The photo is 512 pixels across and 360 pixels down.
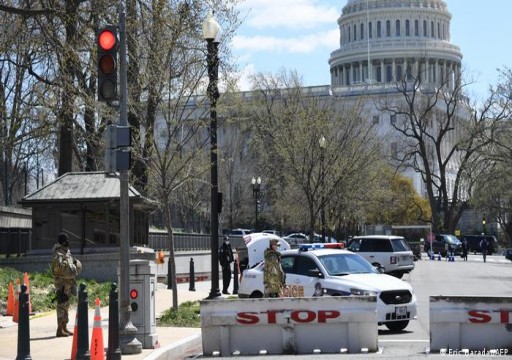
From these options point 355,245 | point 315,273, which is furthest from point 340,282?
point 355,245

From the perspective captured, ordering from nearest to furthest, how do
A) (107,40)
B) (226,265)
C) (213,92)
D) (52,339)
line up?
(107,40)
(52,339)
(213,92)
(226,265)

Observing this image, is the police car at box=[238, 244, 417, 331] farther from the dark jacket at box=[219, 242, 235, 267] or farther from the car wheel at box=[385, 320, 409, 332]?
the dark jacket at box=[219, 242, 235, 267]

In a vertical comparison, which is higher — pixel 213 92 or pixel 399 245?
pixel 213 92

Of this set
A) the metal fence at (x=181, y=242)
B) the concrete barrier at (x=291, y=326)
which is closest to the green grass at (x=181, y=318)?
the concrete barrier at (x=291, y=326)

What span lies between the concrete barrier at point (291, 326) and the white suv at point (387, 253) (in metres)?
24.4

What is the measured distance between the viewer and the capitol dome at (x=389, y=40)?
6412 inches

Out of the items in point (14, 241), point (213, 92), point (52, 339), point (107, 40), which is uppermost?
point (213, 92)

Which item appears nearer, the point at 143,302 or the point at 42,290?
the point at 143,302

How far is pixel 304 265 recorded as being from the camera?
71.2ft

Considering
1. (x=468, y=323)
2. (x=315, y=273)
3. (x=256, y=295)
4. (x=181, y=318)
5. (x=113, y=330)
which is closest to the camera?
(x=113, y=330)

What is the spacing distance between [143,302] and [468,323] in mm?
5178

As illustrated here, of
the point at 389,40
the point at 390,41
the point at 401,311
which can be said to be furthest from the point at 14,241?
the point at 389,40

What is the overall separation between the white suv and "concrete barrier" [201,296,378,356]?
2437 cm

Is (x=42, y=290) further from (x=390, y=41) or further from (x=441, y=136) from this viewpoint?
(x=390, y=41)
